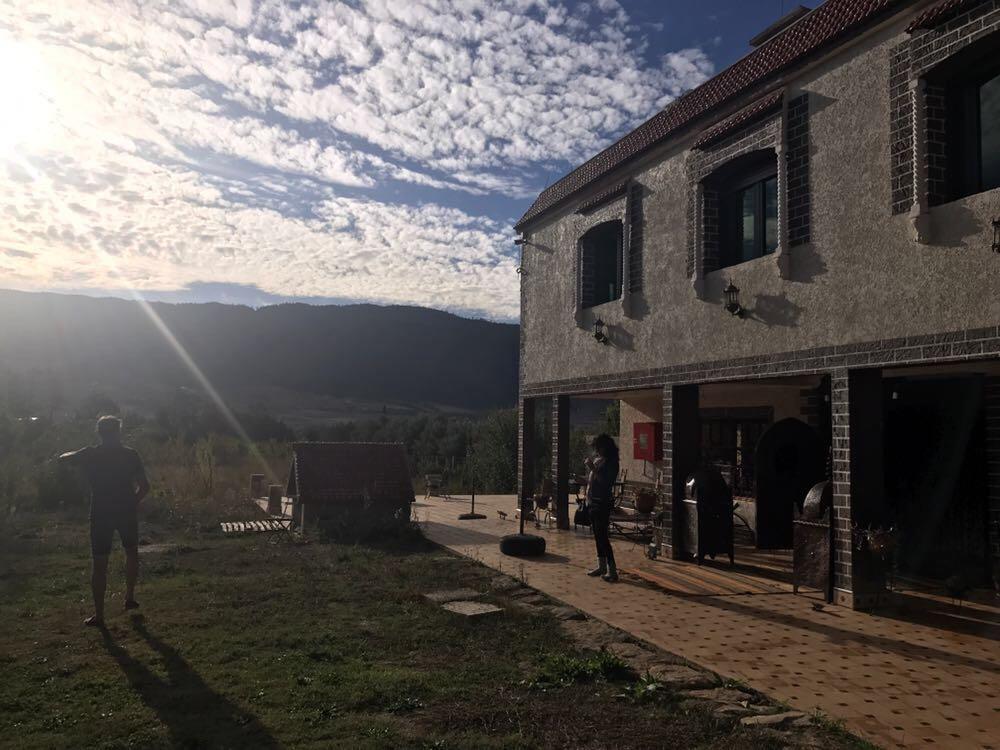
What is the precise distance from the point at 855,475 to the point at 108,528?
24.3ft

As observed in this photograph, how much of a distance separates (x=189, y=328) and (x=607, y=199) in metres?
80.2

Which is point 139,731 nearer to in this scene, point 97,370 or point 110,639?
point 110,639

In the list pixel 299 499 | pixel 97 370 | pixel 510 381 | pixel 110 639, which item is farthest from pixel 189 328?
pixel 110 639

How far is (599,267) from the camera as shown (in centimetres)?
1379

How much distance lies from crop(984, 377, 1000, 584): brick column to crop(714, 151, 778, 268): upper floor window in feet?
9.92

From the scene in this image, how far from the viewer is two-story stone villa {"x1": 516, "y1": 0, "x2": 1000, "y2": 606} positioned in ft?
22.4

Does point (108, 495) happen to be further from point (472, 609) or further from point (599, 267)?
point (599, 267)

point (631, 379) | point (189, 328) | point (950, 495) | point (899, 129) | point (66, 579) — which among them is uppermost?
point (189, 328)

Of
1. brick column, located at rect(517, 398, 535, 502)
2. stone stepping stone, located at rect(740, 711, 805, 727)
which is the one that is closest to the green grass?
stone stepping stone, located at rect(740, 711, 805, 727)

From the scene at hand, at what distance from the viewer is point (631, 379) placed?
38.7ft

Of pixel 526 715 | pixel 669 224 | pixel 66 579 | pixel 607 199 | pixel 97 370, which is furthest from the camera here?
pixel 97 370

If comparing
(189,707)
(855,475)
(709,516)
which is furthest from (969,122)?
(189,707)

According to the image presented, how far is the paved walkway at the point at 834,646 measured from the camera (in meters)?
4.60

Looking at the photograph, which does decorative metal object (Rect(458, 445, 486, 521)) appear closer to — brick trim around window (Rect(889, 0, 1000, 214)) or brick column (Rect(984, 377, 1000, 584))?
brick column (Rect(984, 377, 1000, 584))
